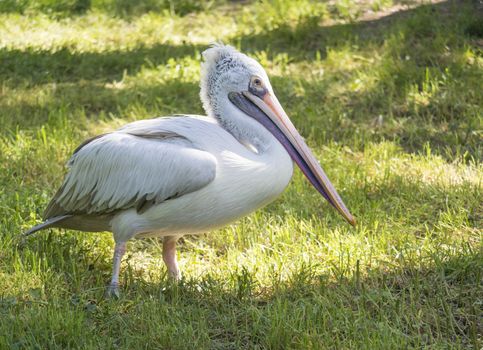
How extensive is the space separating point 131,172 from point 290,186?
1659 millimetres

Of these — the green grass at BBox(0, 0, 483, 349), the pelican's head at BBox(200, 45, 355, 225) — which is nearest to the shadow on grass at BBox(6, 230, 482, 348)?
the green grass at BBox(0, 0, 483, 349)

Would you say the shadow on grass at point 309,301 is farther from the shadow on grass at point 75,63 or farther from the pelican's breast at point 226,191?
the shadow on grass at point 75,63

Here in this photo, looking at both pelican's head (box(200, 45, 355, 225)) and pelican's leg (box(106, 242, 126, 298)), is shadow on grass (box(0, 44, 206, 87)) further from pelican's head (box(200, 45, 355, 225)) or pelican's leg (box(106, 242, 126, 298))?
pelican's leg (box(106, 242, 126, 298))

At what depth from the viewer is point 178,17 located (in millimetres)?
10125

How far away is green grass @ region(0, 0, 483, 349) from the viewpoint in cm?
388

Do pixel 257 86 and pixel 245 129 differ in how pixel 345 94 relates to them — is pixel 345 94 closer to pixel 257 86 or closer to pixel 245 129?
pixel 257 86

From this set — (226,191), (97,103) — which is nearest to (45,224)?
(226,191)

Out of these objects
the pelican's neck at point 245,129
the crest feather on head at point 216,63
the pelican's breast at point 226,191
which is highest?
the crest feather on head at point 216,63

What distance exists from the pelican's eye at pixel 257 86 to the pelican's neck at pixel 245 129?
5.6 inches

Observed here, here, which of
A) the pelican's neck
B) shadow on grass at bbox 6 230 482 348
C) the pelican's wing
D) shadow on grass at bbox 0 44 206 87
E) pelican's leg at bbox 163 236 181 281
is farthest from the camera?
shadow on grass at bbox 0 44 206 87

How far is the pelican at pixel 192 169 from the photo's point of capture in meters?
4.18

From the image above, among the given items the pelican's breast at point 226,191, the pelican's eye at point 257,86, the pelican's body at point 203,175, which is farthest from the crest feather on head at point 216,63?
the pelican's breast at point 226,191

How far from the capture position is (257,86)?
4637 millimetres

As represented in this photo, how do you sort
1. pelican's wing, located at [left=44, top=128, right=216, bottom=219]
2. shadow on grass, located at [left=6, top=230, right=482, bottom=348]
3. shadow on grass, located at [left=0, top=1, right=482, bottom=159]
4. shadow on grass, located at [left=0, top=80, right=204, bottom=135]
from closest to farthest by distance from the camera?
1. shadow on grass, located at [left=6, top=230, right=482, bottom=348]
2. pelican's wing, located at [left=44, top=128, right=216, bottom=219]
3. shadow on grass, located at [left=0, top=1, right=482, bottom=159]
4. shadow on grass, located at [left=0, top=80, right=204, bottom=135]
